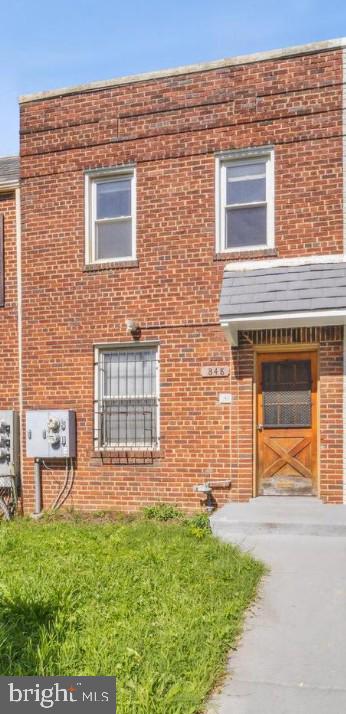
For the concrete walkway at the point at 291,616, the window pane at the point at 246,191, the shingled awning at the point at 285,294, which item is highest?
the window pane at the point at 246,191

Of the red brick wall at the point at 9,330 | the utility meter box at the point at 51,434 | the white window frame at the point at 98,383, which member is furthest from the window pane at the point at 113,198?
the utility meter box at the point at 51,434

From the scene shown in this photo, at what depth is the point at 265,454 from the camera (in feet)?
30.6

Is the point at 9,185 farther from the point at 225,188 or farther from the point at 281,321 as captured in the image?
the point at 281,321

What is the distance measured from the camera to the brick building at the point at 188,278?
9.10 m

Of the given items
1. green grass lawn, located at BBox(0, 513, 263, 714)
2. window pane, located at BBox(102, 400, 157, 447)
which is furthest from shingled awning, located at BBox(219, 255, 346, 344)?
green grass lawn, located at BBox(0, 513, 263, 714)

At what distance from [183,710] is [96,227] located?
7786mm

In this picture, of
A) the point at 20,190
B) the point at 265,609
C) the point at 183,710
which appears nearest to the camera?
the point at 183,710

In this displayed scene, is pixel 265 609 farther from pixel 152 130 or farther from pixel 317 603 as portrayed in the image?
pixel 152 130

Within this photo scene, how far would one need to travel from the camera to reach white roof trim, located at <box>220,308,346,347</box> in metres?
8.32

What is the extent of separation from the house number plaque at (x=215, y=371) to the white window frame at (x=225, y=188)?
1.69 m

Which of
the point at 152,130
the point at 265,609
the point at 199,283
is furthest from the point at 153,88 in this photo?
the point at 265,609

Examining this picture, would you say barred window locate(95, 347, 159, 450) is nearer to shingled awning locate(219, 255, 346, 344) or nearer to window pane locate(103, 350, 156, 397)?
window pane locate(103, 350, 156, 397)

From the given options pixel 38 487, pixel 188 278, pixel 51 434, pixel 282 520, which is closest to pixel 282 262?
pixel 188 278

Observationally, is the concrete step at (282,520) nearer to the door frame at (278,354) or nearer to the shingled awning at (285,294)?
the door frame at (278,354)
